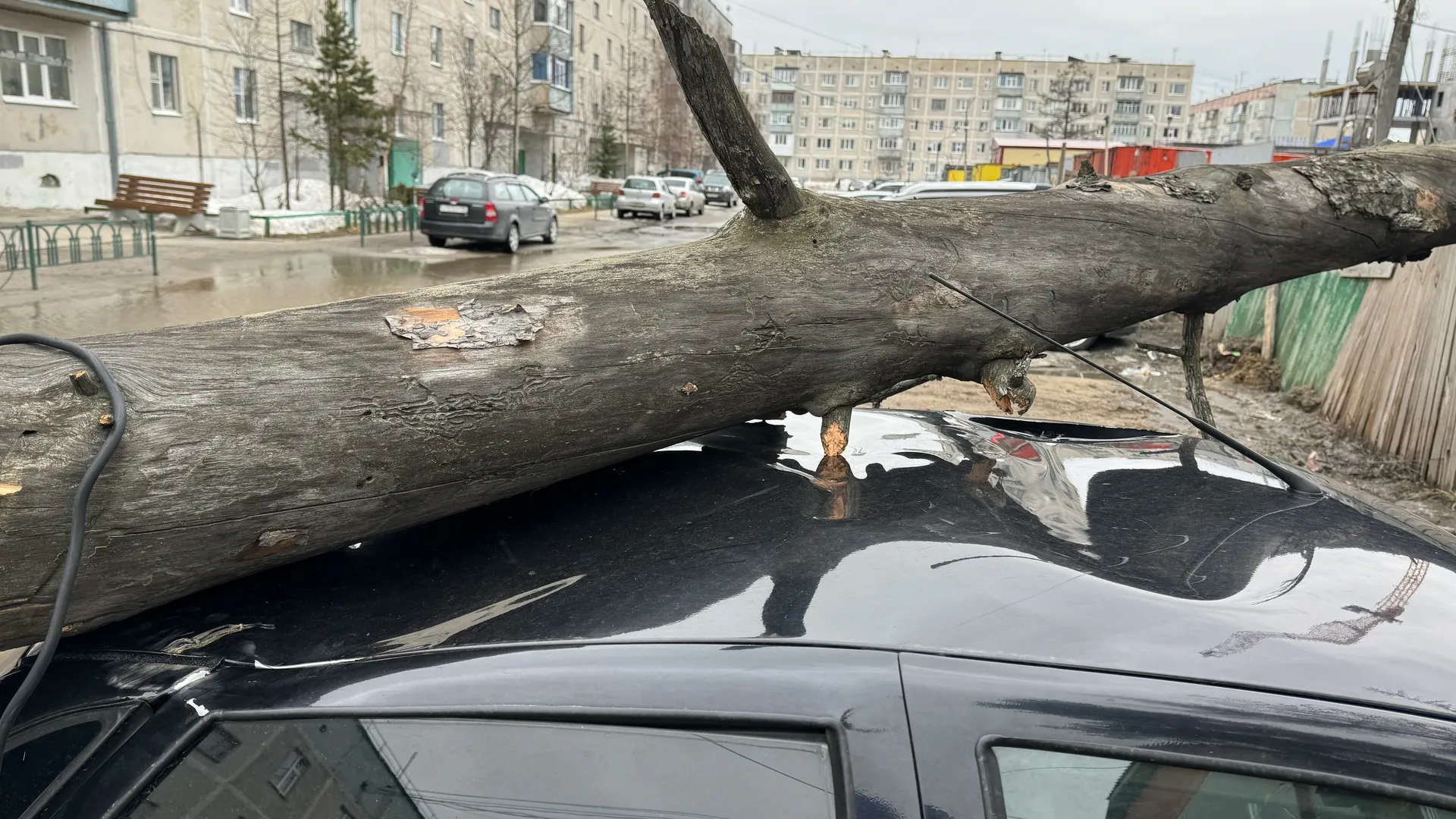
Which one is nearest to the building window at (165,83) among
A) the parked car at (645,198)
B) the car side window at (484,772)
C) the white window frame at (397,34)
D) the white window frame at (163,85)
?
the white window frame at (163,85)

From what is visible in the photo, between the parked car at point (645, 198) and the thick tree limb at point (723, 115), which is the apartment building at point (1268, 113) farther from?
the thick tree limb at point (723, 115)

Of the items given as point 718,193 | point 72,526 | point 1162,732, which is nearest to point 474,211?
point 72,526

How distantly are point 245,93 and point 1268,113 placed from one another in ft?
288

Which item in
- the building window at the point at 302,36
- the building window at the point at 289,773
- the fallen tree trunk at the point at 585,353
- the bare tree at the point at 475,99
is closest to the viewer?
the building window at the point at 289,773

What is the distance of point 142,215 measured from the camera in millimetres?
20891

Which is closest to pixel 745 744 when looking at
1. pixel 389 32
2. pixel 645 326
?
pixel 645 326

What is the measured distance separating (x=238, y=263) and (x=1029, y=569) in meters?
18.0

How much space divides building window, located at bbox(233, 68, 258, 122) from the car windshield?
10172mm

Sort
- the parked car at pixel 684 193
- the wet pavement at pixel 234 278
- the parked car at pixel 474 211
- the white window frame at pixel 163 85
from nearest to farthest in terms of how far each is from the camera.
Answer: the wet pavement at pixel 234 278 < the parked car at pixel 474 211 < the white window frame at pixel 163 85 < the parked car at pixel 684 193

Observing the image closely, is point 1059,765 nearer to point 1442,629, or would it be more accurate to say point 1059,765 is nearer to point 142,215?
point 1442,629

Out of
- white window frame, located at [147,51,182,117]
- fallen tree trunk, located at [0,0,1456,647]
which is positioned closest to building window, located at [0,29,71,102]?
white window frame, located at [147,51,182,117]

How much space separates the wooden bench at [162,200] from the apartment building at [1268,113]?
78557 mm

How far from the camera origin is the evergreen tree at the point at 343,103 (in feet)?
77.3

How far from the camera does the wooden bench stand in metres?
21.0
